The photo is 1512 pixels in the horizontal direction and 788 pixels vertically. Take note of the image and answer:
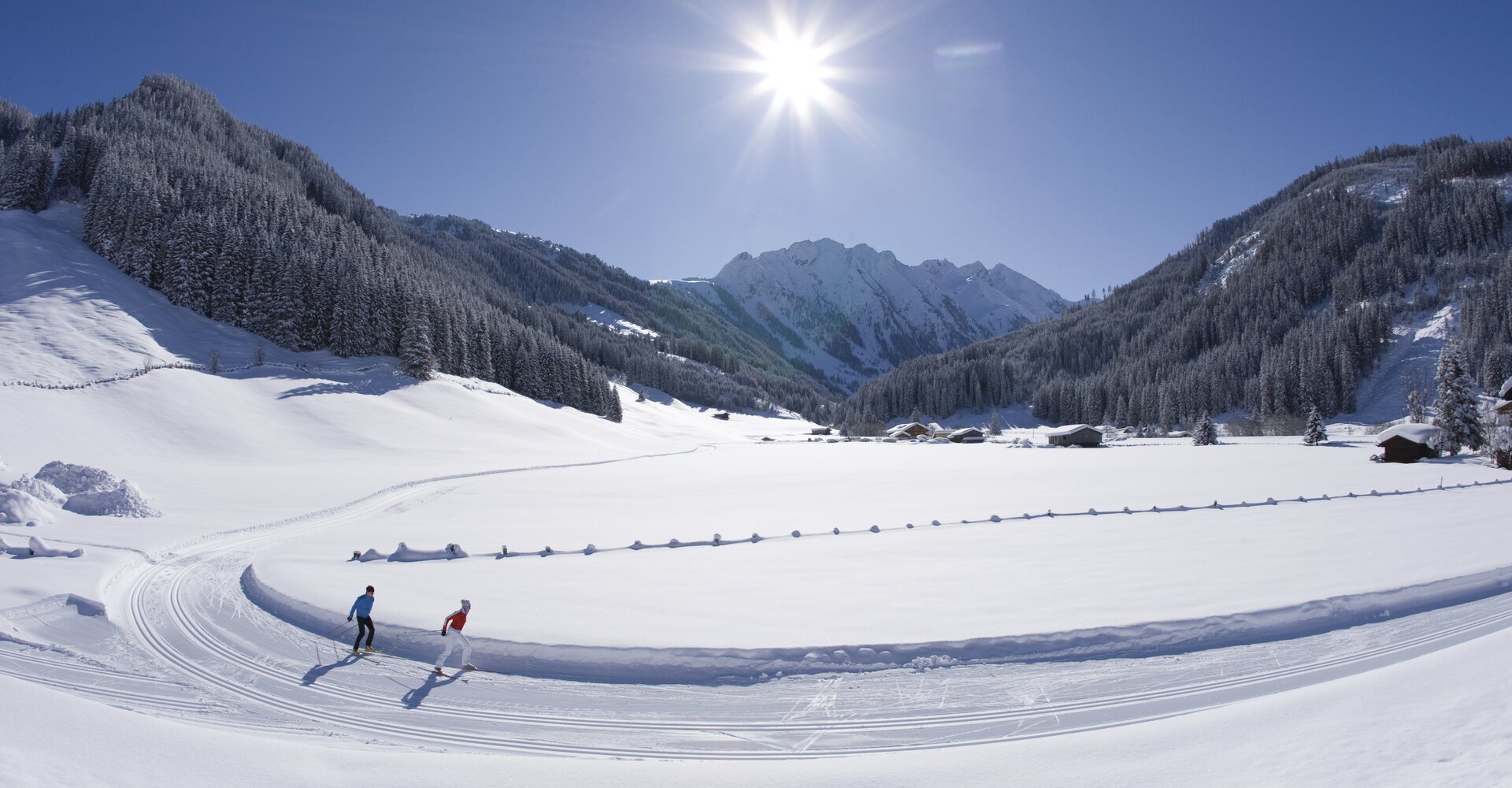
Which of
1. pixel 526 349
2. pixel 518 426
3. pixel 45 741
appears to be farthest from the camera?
pixel 526 349

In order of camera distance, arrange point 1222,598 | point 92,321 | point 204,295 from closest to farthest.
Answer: point 1222,598, point 92,321, point 204,295

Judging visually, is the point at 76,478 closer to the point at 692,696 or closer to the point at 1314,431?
the point at 692,696

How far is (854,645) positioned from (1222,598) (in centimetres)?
806

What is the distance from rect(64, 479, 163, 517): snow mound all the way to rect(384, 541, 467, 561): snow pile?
1166 centimetres

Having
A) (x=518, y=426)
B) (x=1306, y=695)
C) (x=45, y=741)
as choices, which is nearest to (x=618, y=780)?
(x=45, y=741)

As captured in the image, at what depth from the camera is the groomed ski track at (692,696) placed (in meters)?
7.95

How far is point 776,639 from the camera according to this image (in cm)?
1055

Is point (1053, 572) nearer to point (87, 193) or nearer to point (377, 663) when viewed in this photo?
point (377, 663)

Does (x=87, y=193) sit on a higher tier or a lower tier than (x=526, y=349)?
higher

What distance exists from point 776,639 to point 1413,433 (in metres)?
54.6

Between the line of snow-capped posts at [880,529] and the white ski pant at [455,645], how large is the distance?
7336mm

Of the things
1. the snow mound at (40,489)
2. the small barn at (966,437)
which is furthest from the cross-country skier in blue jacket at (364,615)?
the small barn at (966,437)

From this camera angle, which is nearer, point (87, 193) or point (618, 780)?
point (618, 780)

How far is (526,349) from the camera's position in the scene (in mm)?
81625
